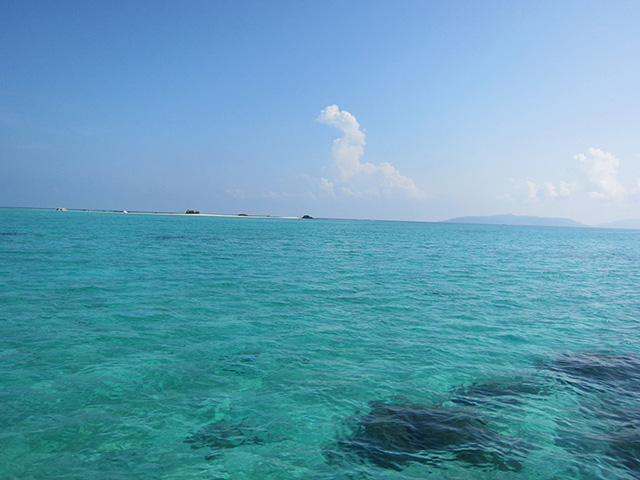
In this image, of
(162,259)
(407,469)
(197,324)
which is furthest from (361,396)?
(162,259)

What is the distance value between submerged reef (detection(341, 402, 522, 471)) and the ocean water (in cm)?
4

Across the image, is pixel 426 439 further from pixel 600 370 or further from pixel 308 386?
pixel 600 370

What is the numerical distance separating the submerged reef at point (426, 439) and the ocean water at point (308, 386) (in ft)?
0.14

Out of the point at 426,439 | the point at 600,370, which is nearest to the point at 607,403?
the point at 600,370

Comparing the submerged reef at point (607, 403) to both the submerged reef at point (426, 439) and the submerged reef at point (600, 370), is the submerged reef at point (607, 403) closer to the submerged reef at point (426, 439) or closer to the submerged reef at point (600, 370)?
the submerged reef at point (600, 370)

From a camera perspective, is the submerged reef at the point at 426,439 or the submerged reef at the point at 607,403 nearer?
the submerged reef at the point at 426,439

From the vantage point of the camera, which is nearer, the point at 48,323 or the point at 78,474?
the point at 78,474

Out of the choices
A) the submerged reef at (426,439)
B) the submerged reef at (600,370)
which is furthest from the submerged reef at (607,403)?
the submerged reef at (426,439)

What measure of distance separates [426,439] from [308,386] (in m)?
3.72

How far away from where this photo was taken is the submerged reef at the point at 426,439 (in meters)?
7.37

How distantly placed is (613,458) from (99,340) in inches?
630

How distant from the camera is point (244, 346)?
Answer: 13398mm

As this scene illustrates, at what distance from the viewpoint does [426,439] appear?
26.1ft

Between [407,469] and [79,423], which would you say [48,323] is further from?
[407,469]
